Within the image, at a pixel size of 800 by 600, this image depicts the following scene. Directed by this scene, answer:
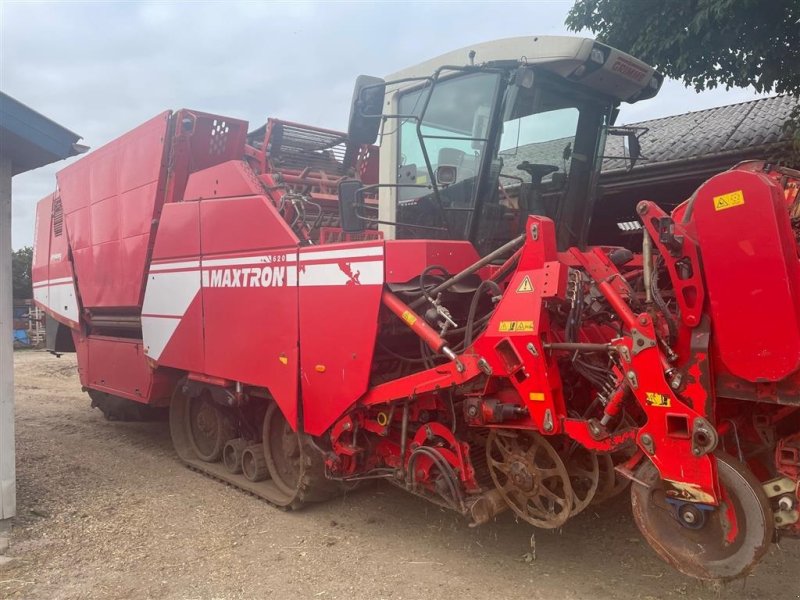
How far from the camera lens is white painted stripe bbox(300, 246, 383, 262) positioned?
12.2 ft

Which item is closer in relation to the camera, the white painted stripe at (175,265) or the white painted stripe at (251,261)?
the white painted stripe at (251,261)

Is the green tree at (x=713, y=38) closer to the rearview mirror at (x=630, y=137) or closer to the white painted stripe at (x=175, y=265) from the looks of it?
the rearview mirror at (x=630, y=137)

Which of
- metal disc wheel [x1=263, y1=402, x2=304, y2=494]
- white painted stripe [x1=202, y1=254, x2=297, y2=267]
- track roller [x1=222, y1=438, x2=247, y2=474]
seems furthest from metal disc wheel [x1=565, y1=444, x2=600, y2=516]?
track roller [x1=222, y1=438, x2=247, y2=474]

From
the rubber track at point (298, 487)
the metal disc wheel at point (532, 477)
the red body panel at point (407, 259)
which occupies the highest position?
the red body panel at point (407, 259)

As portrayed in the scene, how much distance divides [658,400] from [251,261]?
299 centimetres

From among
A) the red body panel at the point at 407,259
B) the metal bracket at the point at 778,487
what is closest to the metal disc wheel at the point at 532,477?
the metal bracket at the point at 778,487

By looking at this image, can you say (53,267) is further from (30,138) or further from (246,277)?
(246,277)

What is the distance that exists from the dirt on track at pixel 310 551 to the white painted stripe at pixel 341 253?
1808 millimetres

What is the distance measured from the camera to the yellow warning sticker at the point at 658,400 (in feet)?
8.83

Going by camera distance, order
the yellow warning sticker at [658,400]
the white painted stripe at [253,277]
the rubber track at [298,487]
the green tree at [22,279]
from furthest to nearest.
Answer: the green tree at [22,279], the rubber track at [298,487], the white painted stripe at [253,277], the yellow warning sticker at [658,400]

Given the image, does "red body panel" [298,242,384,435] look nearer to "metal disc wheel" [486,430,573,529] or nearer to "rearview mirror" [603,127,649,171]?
"metal disc wheel" [486,430,573,529]

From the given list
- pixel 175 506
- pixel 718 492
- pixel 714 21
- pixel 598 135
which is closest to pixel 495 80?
pixel 598 135

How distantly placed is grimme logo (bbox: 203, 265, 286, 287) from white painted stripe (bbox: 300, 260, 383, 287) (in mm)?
279

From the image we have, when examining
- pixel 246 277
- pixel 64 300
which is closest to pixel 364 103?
pixel 246 277
